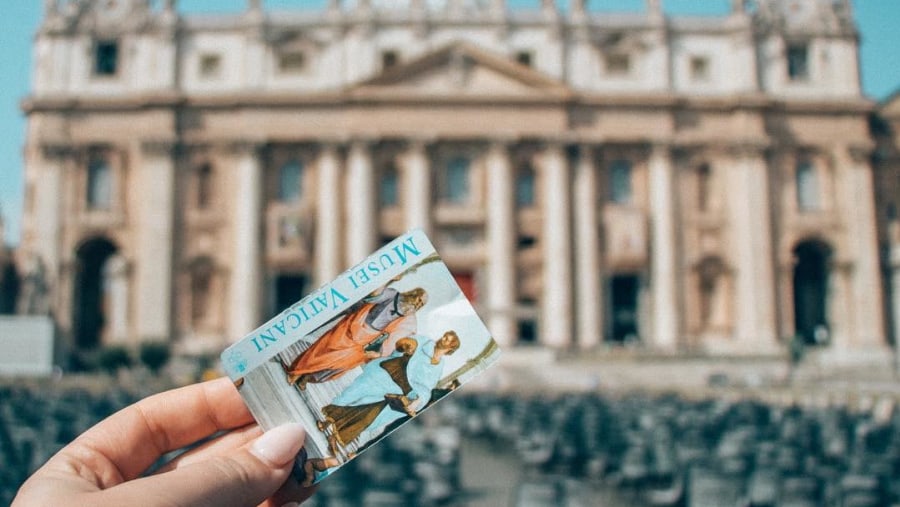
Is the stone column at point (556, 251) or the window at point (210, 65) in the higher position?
the window at point (210, 65)

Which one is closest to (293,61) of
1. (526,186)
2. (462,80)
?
(462,80)

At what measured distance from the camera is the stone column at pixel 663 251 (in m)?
42.4

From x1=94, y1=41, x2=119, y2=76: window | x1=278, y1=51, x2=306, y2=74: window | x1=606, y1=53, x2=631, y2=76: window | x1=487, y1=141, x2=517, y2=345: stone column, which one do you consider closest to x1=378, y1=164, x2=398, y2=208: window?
x1=487, y1=141, x2=517, y2=345: stone column

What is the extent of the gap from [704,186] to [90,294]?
112ft

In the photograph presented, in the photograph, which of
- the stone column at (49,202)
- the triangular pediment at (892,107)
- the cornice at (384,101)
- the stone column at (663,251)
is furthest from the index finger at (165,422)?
the triangular pediment at (892,107)

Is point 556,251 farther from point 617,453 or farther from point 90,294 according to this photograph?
point 617,453

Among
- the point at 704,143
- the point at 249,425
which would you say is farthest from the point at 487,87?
the point at 249,425

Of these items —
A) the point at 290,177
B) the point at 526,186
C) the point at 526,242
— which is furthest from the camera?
the point at 526,186

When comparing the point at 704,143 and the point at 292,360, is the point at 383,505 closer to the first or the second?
the point at 292,360

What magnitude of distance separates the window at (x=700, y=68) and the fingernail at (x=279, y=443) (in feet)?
154

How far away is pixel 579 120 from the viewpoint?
44.0 m

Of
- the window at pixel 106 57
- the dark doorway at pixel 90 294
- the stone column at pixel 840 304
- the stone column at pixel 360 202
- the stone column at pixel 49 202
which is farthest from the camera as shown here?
the window at pixel 106 57

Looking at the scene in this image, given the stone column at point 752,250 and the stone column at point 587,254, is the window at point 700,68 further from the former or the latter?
the stone column at point 587,254

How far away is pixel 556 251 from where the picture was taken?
42.2 m
